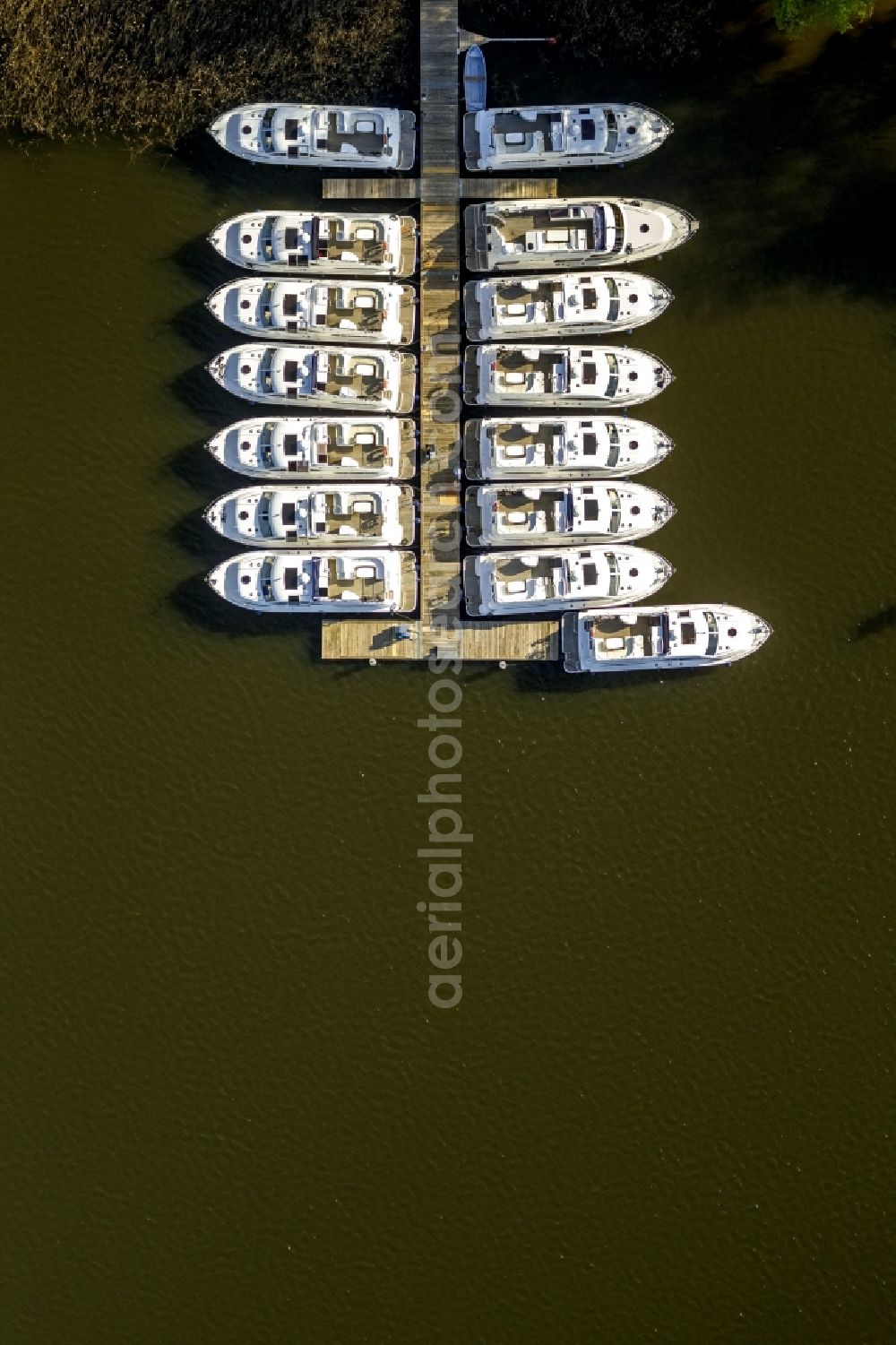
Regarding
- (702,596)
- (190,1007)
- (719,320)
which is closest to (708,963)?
(702,596)

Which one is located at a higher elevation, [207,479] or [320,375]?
[320,375]

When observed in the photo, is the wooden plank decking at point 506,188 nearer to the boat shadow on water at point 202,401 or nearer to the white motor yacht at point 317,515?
the white motor yacht at point 317,515

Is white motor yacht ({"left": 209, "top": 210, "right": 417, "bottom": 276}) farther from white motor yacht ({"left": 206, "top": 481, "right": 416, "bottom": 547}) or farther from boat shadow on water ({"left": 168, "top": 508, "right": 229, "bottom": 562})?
boat shadow on water ({"left": 168, "top": 508, "right": 229, "bottom": 562})

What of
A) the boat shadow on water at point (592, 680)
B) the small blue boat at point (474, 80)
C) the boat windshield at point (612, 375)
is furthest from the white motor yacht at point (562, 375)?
the boat shadow on water at point (592, 680)

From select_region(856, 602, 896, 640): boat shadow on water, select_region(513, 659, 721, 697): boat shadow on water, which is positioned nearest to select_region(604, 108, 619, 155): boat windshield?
select_region(513, 659, 721, 697): boat shadow on water

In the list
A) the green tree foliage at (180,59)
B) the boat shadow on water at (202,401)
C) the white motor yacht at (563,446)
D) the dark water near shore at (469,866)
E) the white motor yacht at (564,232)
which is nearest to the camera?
the white motor yacht at (564,232)

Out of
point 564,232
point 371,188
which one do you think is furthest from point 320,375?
point 564,232

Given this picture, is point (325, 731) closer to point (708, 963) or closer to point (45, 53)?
point (708, 963)

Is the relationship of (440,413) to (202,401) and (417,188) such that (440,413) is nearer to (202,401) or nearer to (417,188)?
(417,188)

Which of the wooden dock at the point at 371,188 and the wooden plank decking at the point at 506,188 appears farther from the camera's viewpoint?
the wooden dock at the point at 371,188
